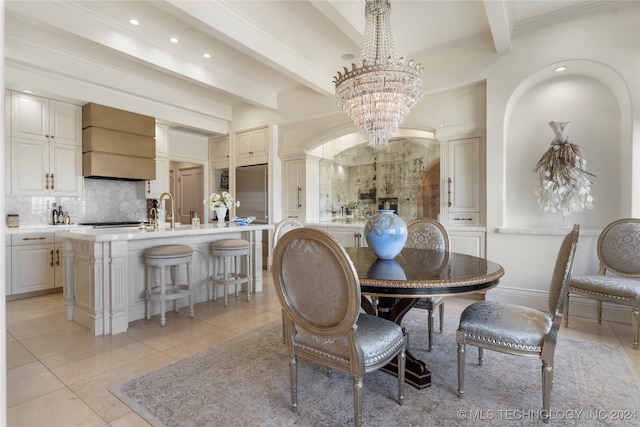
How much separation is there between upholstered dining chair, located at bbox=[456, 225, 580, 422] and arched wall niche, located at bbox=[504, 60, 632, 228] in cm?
231

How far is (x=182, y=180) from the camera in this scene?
7.25 meters

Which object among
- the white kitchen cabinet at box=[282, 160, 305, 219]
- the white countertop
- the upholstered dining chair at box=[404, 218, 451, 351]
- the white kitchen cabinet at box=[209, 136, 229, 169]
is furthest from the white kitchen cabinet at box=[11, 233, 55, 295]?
the upholstered dining chair at box=[404, 218, 451, 351]

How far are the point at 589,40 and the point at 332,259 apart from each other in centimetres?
392

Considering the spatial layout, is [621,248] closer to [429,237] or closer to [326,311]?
[429,237]

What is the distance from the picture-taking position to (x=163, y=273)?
10.3 ft

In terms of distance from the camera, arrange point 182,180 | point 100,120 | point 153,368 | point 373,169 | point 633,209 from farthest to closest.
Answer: point 182,180 < point 373,169 < point 100,120 < point 633,209 < point 153,368

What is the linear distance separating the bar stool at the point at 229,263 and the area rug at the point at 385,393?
50.2 inches

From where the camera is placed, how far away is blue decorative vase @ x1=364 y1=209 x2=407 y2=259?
2207 mm

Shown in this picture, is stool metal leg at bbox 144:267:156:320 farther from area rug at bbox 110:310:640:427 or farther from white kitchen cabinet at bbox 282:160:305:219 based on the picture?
white kitchen cabinet at bbox 282:160:305:219

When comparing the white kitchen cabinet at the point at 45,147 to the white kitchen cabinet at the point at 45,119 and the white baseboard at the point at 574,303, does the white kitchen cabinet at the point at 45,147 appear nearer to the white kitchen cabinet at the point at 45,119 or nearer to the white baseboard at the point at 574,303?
the white kitchen cabinet at the point at 45,119

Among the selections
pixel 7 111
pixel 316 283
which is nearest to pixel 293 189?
pixel 7 111

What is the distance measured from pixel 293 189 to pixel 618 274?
4.47m

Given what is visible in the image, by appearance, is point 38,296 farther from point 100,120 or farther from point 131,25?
point 131,25

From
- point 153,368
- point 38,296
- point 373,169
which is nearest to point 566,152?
point 373,169
